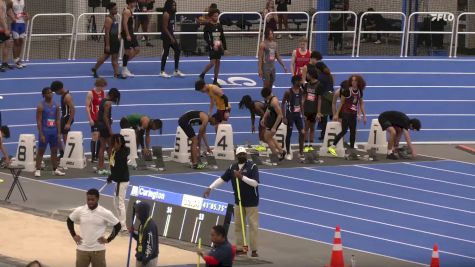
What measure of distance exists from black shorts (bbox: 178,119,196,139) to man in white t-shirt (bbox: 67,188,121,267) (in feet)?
30.7

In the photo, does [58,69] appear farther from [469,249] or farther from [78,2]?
[469,249]

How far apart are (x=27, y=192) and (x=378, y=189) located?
6.43 meters

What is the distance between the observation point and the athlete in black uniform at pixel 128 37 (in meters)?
32.8

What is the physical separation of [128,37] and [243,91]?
2.93 m

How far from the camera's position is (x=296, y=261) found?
2123 cm

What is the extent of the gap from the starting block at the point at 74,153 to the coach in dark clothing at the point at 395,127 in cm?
626

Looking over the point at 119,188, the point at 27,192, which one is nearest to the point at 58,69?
the point at 27,192

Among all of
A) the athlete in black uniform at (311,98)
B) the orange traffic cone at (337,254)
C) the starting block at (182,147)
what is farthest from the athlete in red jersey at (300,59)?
the orange traffic cone at (337,254)

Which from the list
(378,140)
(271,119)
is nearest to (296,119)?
(271,119)

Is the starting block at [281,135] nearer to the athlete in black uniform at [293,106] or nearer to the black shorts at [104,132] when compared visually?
the athlete in black uniform at [293,106]

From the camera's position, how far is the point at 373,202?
85.4 ft

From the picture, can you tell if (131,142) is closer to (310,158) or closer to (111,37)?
(310,158)

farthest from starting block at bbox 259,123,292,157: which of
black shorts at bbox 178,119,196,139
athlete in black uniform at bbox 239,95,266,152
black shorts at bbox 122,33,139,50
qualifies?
black shorts at bbox 122,33,139,50

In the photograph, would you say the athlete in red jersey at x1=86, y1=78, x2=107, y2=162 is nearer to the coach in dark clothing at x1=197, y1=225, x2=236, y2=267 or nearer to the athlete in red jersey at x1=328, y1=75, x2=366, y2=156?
the athlete in red jersey at x1=328, y1=75, x2=366, y2=156
